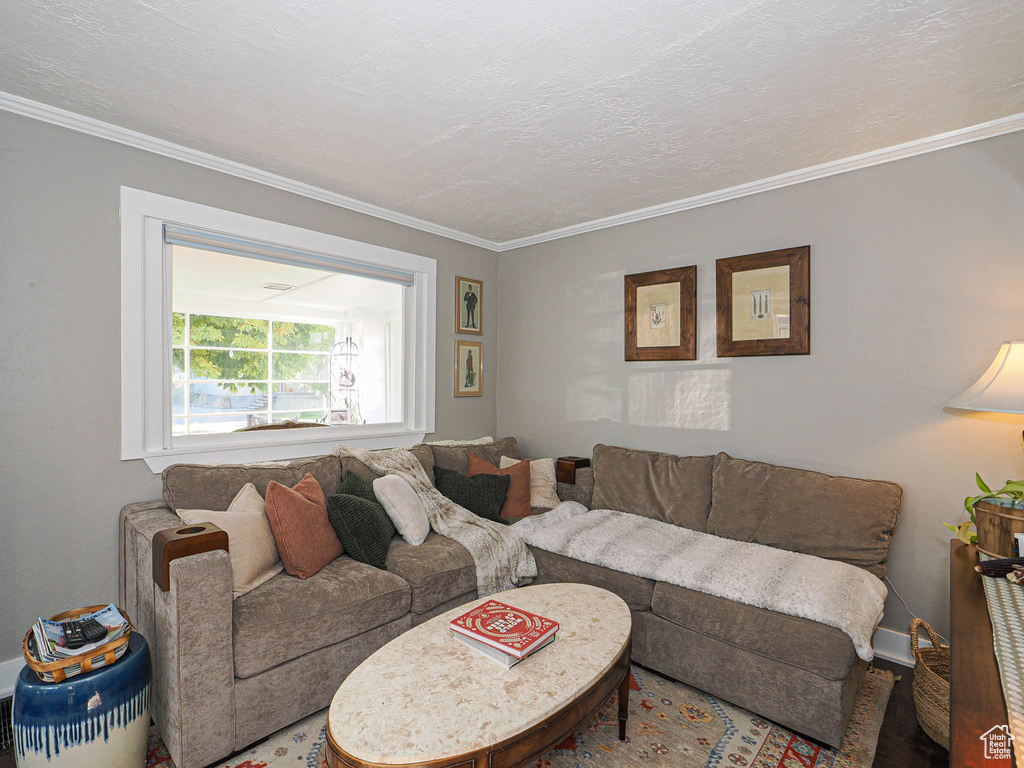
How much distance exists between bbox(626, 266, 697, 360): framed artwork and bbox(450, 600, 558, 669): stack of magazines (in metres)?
2.19

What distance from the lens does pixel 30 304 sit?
239 centimetres

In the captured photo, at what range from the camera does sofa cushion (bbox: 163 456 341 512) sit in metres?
2.51

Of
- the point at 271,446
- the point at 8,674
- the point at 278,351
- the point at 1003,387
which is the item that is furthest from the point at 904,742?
the point at 278,351

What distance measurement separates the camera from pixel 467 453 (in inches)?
152

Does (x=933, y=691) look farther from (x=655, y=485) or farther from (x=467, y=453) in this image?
(x=467, y=453)

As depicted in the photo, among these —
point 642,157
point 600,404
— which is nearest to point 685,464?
point 600,404

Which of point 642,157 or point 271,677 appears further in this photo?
point 642,157

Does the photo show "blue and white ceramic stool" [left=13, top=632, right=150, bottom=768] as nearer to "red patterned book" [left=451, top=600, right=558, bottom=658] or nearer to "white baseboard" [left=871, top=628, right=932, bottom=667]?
"red patterned book" [left=451, top=600, right=558, bottom=658]

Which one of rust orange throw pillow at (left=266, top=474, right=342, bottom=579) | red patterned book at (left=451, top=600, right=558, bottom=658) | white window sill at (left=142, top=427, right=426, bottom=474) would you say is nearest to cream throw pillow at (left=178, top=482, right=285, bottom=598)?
rust orange throw pillow at (left=266, top=474, right=342, bottom=579)

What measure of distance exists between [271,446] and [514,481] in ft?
5.13

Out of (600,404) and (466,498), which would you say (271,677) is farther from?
(600,404)

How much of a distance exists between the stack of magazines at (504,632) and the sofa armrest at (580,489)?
1765 mm

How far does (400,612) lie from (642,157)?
2.61 m

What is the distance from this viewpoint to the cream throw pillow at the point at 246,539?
2.20 metres
